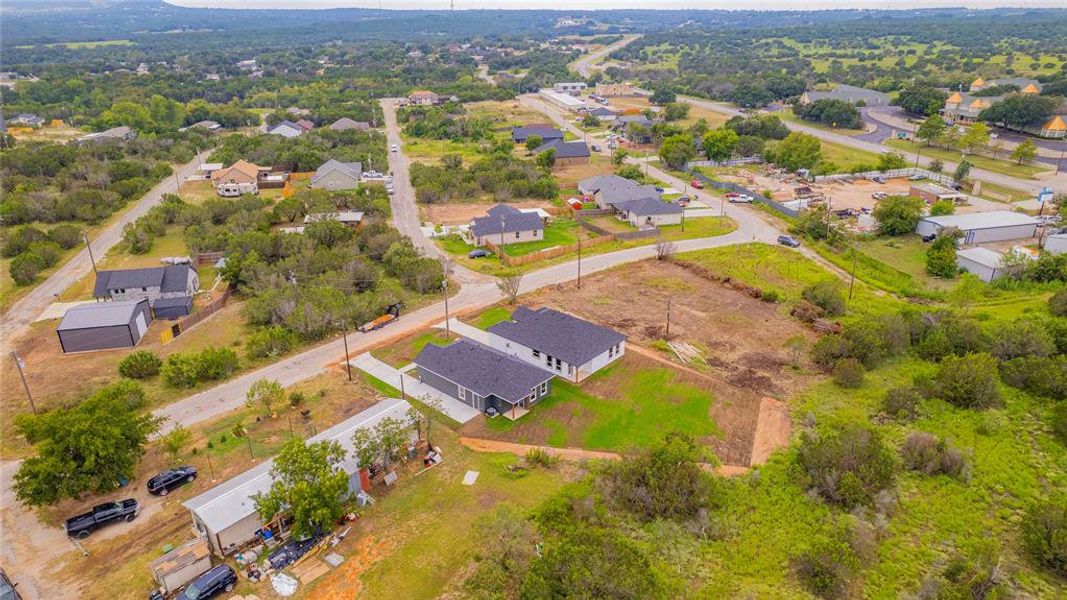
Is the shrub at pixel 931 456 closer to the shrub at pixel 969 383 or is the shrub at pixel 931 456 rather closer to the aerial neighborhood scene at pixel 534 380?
the aerial neighborhood scene at pixel 534 380

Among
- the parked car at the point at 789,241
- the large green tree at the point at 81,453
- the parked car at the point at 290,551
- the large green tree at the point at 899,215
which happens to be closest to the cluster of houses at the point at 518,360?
the parked car at the point at 290,551

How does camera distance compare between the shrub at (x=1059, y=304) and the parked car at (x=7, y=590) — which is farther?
the shrub at (x=1059, y=304)

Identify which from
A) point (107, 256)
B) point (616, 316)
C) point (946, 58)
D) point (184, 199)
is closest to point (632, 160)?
point (616, 316)

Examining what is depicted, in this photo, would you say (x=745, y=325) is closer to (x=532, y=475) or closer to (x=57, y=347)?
(x=532, y=475)

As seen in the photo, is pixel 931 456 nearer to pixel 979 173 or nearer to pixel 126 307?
pixel 126 307

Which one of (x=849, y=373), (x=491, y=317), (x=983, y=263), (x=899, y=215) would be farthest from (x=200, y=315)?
(x=899, y=215)
